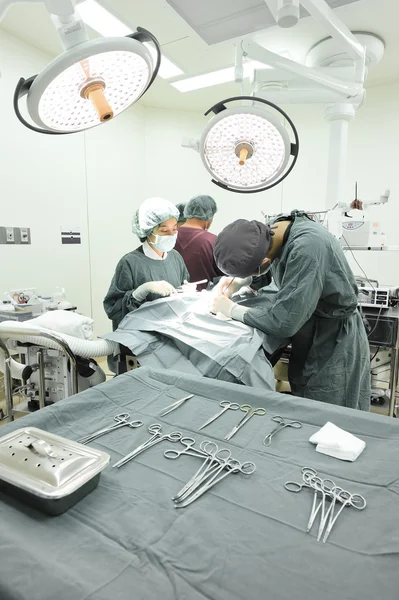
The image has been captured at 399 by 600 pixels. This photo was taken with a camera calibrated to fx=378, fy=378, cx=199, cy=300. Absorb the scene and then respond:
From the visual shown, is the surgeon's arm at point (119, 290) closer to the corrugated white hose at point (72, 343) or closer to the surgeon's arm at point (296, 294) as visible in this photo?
the corrugated white hose at point (72, 343)

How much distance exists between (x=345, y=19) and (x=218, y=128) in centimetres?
265

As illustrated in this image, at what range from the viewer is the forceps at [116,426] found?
976 millimetres

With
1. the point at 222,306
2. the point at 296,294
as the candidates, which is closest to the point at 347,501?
the point at 296,294

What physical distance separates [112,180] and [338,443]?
4.20m

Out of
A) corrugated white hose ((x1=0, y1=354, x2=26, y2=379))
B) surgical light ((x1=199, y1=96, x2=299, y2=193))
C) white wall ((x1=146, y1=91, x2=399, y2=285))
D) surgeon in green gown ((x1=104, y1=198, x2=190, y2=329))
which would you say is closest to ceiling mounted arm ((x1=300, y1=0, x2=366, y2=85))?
surgical light ((x1=199, y1=96, x2=299, y2=193))

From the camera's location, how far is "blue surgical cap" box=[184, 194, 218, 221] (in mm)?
3062

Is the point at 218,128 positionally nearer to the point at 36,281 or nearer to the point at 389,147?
the point at 36,281

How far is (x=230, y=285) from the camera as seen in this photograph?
2.21 m

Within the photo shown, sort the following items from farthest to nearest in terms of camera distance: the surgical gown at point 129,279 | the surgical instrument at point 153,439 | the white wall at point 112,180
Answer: the white wall at point 112,180 < the surgical gown at point 129,279 < the surgical instrument at point 153,439

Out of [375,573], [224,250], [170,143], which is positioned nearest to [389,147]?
[170,143]

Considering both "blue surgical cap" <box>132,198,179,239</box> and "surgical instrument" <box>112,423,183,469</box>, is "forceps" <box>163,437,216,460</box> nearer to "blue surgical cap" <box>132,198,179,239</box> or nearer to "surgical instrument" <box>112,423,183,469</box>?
"surgical instrument" <box>112,423,183,469</box>

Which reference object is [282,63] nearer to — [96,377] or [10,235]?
[96,377]

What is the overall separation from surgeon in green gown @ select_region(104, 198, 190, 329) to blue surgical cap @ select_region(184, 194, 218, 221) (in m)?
0.70

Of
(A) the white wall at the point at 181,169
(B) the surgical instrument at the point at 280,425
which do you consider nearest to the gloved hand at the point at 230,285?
(B) the surgical instrument at the point at 280,425
